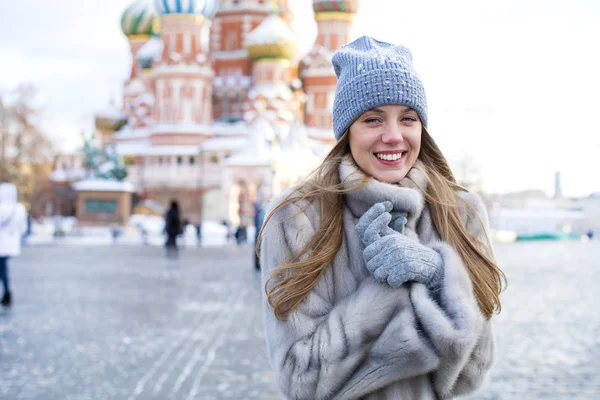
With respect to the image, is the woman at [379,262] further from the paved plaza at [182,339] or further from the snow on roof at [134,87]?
the snow on roof at [134,87]

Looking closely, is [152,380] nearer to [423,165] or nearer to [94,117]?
[423,165]

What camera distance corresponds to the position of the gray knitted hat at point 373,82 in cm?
220

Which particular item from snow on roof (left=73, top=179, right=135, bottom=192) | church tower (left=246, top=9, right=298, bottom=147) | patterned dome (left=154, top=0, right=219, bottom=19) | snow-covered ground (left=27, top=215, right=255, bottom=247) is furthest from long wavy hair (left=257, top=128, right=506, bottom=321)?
patterned dome (left=154, top=0, right=219, bottom=19)

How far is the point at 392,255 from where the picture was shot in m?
2.02

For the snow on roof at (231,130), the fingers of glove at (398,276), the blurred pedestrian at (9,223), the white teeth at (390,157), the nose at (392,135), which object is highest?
the nose at (392,135)

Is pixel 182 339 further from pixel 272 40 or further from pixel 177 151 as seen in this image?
pixel 272 40

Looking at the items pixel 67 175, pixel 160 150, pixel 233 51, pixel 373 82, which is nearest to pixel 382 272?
pixel 373 82

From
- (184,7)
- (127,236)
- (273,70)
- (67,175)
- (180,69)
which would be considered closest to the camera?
(127,236)

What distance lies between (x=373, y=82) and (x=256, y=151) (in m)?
32.8

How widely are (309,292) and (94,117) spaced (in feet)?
171

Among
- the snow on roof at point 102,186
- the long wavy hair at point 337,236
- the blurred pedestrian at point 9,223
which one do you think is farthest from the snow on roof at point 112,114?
the long wavy hair at point 337,236

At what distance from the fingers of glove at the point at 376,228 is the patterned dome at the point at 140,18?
1937 inches

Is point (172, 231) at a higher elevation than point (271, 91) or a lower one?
lower

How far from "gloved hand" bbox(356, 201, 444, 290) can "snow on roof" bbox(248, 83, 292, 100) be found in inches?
1599
